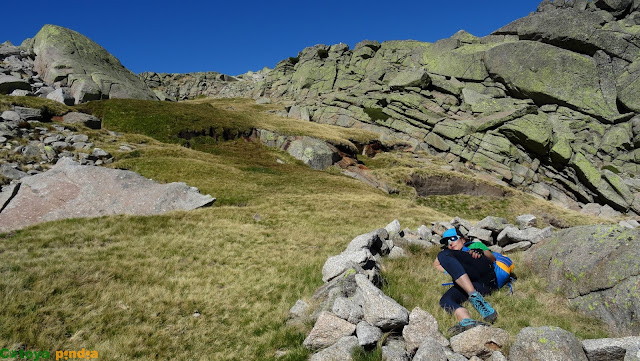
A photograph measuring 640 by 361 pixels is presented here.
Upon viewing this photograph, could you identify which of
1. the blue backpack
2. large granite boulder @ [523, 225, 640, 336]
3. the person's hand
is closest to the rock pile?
the person's hand

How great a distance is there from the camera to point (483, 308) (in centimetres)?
758

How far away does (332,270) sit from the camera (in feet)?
36.4

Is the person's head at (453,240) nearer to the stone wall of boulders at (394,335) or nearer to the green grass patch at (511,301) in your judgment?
the green grass patch at (511,301)

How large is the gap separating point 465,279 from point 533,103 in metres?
84.8

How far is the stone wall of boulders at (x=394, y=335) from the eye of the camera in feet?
17.7

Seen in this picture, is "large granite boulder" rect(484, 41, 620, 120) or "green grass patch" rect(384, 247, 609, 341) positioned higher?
"large granite boulder" rect(484, 41, 620, 120)

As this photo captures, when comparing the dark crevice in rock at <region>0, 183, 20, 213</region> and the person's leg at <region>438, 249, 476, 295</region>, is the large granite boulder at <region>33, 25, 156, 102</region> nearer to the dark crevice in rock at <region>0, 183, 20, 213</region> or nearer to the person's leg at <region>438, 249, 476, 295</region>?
the dark crevice in rock at <region>0, 183, 20, 213</region>

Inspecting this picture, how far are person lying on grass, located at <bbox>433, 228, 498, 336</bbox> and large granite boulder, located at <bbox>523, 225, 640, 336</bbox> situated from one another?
2.08 metres

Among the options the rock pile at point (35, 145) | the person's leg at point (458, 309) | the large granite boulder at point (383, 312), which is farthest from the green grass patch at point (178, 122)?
the person's leg at point (458, 309)

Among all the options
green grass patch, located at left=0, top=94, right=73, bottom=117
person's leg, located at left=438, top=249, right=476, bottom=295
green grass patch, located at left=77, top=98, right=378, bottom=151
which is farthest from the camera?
green grass patch, located at left=77, top=98, right=378, bottom=151

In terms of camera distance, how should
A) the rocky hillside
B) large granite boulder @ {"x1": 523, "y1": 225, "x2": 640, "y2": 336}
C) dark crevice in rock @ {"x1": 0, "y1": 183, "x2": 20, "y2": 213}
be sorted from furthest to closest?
1. the rocky hillside
2. dark crevice in rock @ {"x1": 0, "y1": 183, "x2": 20, "y2": 213}
3. large granite boulder @ {"x1": 523, "y1": 225, "x2": 640, "y2": 336}

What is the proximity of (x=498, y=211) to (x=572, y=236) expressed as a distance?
3684cm

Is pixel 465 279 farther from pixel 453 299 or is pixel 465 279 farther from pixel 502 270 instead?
pixel 502 270

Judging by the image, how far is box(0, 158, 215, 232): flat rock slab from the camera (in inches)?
786
